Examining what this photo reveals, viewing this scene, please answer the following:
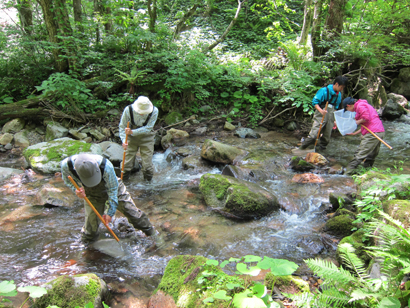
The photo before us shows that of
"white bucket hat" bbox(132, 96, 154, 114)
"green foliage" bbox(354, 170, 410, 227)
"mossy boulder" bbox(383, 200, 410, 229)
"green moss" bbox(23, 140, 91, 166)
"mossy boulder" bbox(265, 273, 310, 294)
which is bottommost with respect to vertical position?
"mossy boulder" bbox(265, 273, 310, 294)

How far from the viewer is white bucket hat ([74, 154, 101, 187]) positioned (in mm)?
3078

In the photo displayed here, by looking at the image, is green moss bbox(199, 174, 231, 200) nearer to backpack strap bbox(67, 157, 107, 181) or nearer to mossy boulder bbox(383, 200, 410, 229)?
backpack strap bbox(67, 157, 107, 181)

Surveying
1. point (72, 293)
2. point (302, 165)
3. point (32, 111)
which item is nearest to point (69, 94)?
point (32, 111)

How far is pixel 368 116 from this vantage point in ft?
19.9

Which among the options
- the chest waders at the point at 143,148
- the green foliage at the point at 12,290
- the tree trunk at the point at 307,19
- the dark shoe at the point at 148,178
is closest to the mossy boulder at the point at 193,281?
the green foliage at the point at 12,290

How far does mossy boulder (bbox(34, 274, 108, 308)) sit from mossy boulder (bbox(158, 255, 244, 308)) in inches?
28.8

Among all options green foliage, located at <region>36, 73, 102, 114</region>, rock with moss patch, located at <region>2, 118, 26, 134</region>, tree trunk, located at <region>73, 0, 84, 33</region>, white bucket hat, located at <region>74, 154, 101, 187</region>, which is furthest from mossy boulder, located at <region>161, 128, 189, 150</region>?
tree trunk, located at <region>73, 0, 84, 33</region>

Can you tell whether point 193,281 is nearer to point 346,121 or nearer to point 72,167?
point 72,167

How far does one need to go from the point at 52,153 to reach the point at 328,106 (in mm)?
7991

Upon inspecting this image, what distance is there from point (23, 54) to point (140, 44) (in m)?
4.35

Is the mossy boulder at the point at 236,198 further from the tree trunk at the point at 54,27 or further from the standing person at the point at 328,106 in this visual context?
the tree trunk at the point at 54,27

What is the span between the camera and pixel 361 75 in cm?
1020

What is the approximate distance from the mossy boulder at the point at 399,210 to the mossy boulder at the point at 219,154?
4498mm

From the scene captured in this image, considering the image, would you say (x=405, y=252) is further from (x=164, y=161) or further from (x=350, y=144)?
(x=350, y=144)
